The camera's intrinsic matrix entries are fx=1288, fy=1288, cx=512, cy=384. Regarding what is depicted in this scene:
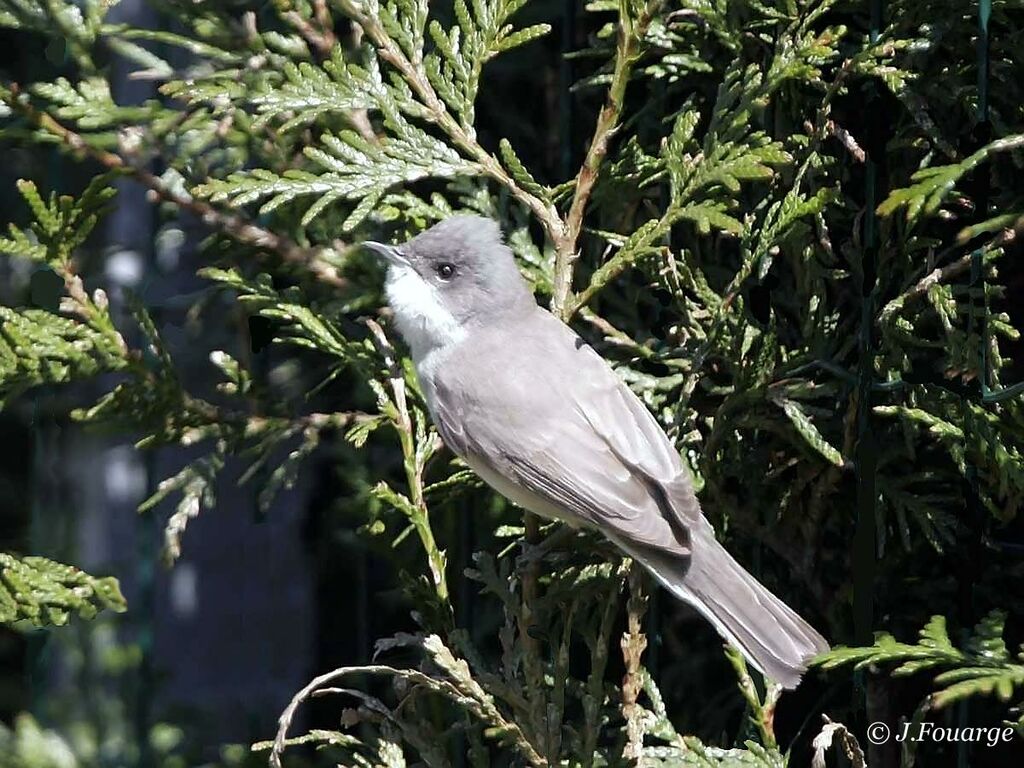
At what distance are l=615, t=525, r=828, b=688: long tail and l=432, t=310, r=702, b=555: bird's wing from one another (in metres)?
0.04

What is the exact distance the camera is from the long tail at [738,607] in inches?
82.6

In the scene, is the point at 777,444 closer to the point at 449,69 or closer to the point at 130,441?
the point at 449,69

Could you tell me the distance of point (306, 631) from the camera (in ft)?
11.3

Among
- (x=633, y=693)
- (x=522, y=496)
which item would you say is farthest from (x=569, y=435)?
(x=633, y=693)

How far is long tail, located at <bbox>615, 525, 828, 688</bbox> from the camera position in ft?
6.88

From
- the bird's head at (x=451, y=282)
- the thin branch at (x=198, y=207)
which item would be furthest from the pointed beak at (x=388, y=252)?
the thin branch at (x=198, y=207)

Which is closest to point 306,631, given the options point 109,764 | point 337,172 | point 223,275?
point 109,764

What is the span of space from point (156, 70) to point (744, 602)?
1542 millimetres

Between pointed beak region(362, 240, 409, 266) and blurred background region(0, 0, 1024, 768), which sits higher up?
pointed beak region(362, 240, 409, 266)

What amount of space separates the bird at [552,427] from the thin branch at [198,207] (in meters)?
0.15

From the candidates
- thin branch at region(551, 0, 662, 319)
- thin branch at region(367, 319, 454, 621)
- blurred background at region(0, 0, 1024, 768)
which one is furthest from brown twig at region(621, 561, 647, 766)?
thin branch at region(551, 0, 662, 319)

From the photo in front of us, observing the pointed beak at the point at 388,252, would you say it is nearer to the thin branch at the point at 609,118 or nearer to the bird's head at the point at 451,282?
the bird's head at the point at 451,282

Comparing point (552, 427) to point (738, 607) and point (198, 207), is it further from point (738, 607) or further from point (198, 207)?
point (198, 207)

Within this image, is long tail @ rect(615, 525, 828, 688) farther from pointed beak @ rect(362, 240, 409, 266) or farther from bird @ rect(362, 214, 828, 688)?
pointed beak @ rect(362, 240, 409, 266)
